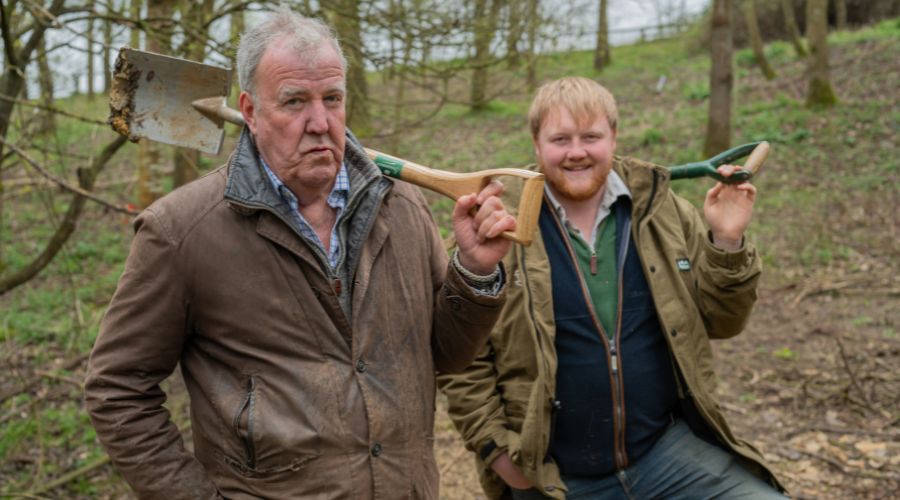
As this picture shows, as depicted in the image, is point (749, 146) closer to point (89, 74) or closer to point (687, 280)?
point (687, 280)

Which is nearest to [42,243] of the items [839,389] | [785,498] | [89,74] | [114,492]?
[89,74]

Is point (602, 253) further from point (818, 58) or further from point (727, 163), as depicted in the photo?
point (818, 58)

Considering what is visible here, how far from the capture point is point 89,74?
254 inches

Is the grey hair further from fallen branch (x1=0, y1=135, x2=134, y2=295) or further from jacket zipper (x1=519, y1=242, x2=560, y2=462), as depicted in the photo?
fallen branch (x1=0, y1=135, x2=134, y2=295)

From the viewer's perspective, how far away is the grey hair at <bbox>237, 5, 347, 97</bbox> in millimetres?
2053

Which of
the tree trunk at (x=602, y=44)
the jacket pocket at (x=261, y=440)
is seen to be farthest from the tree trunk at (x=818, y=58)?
the jacket pocket at (x=261, y=440)

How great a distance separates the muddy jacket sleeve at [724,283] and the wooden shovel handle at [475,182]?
0.85 meters

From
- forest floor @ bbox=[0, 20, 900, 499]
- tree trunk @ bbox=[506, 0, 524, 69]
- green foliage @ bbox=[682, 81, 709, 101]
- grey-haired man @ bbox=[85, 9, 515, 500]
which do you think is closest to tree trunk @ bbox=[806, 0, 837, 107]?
forest floor @ bbox=[0, 20, 900, 499]

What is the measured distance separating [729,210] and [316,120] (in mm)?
1468

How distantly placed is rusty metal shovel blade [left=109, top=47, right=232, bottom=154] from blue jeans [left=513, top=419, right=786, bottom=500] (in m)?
1.77

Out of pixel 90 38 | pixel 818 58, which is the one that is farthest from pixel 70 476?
pixel 818 58

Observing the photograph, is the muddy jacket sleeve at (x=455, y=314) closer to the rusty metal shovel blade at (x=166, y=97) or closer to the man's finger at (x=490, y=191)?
the man's finger at (x=490, y=191)

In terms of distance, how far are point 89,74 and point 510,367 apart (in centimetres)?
516

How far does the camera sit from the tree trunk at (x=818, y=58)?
12.3 metres
